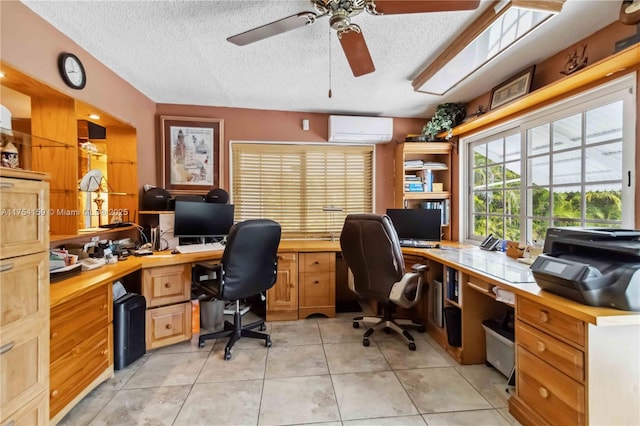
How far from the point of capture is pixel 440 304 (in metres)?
2.46

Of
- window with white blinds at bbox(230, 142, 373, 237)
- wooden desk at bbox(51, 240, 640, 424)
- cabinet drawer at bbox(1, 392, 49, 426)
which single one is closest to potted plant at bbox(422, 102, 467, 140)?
window with white blinds at bbox(230, 142, 373, 237)

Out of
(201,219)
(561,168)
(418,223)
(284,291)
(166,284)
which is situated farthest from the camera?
(418,223)

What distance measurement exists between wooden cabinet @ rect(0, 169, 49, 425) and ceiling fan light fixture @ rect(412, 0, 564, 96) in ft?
8.17

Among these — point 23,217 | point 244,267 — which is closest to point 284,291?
point 244,267

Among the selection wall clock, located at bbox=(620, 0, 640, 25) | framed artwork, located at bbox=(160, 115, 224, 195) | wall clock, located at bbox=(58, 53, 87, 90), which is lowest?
framed artwork, located at bbox=(160, 115, 224, 195)

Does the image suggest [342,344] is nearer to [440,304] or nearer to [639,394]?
[440,304]

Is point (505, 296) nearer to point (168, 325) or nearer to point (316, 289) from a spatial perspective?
point (316, 289)

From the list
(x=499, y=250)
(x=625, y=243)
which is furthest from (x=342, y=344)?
(x=625, y=243)

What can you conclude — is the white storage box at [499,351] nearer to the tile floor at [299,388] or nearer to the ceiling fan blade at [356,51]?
the tile floor at [299,388]

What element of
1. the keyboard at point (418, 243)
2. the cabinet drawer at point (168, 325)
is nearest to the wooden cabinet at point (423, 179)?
the keyboard at point (418, 243)

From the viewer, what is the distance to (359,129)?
11.0 feet

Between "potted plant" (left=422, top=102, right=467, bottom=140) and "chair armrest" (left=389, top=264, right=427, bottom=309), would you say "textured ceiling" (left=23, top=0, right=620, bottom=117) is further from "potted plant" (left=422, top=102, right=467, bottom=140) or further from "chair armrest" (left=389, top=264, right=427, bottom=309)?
"chair armrest" (left=389, top=264, right=427, bottom=309)

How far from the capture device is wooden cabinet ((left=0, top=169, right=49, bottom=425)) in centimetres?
113

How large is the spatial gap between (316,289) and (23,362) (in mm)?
2158
